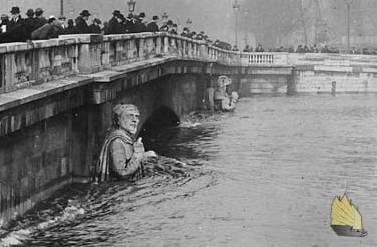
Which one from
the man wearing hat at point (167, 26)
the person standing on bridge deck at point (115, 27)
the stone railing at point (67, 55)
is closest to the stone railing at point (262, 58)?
the man wearing hat at point (167, 26)

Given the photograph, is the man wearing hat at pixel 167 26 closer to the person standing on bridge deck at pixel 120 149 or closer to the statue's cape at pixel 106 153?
the person standing on bridge deck at pixel 120 149

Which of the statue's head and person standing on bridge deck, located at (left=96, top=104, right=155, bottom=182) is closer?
person standing on bridge deck, located at (left=96, top=104, right=155, bottom=182)

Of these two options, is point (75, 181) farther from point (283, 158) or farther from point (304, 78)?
point (304, 78)

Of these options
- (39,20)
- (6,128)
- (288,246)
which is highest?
(39,20)

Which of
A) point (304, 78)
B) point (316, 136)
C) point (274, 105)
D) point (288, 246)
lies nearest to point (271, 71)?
point (304, 78)

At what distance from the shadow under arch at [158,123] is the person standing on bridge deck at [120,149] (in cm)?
1006

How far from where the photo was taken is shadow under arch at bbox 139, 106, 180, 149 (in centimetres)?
3388

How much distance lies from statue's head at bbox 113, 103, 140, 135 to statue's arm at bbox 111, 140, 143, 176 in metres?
0.37

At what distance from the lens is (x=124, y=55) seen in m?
25.5

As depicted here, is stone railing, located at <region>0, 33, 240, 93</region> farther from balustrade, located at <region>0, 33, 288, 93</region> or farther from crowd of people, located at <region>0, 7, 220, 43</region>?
crowd of people, located at <region>0, 7, 220, 43</region>

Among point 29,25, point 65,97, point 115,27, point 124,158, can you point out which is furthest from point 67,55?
point 115,27

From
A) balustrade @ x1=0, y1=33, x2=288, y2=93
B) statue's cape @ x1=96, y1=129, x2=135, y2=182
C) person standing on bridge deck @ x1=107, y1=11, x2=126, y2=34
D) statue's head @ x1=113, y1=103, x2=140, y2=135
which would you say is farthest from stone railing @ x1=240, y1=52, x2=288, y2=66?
statue's cape @ x1=96, y1=129, x2=135, y2=182

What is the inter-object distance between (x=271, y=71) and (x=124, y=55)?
39896mm

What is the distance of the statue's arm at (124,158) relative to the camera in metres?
22.4
